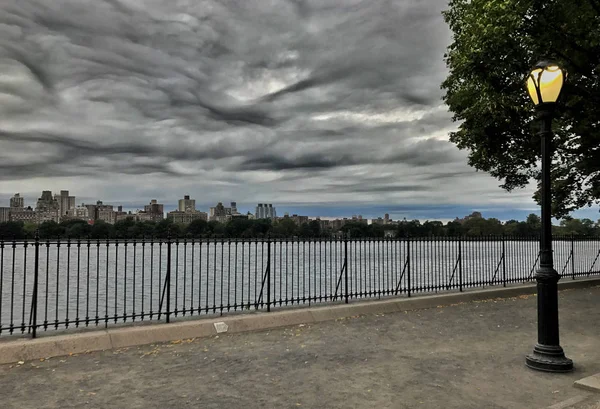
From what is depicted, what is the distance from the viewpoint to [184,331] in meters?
8.44

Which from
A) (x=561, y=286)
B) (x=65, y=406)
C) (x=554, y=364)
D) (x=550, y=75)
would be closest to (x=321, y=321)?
(x=554, y=364)

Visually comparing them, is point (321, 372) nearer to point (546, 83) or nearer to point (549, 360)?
point (549, 360)

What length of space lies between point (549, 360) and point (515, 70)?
994 cm

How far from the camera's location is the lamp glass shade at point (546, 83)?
6.92 m

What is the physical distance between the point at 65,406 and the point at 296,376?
3.02 m

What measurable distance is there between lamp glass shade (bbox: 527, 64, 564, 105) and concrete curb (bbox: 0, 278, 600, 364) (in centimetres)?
629

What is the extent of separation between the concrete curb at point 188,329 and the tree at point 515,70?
6.88m

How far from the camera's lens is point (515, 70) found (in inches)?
523

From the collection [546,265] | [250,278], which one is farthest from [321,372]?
[250,278]

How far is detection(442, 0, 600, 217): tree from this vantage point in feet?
A: 40.7

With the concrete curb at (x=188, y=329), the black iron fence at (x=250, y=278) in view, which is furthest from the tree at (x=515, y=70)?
the concrete curb at (x=188, y=329)

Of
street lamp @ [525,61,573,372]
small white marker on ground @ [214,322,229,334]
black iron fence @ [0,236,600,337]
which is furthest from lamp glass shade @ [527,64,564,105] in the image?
small white marker on ground @ [214,322,229,334]

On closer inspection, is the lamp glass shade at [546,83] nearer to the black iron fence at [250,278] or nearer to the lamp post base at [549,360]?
the lamp post base at [549,360]

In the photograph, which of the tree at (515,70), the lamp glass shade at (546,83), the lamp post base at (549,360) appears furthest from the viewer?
the tree at (515,70)
